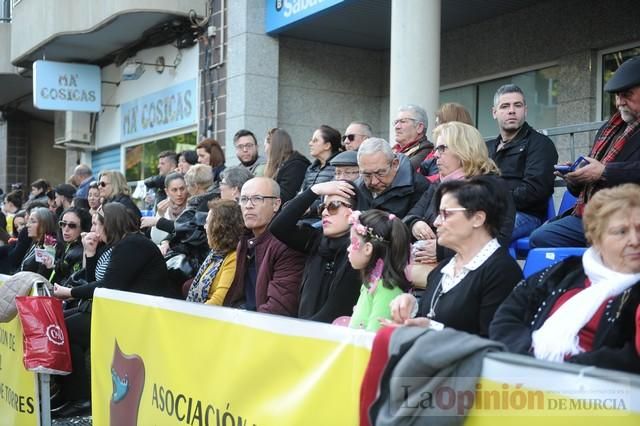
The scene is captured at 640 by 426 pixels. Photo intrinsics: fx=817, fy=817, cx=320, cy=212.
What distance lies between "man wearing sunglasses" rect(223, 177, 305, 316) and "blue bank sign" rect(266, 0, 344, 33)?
5162 millimetres

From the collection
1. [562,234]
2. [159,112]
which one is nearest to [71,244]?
[562,234]

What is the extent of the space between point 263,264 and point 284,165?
1.92 m

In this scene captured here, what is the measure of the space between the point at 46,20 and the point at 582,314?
1416 centimetres

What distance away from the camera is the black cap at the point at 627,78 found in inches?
173

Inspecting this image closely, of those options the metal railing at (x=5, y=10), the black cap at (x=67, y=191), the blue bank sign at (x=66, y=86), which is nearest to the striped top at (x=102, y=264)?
the black cap at (x=67, y=191)

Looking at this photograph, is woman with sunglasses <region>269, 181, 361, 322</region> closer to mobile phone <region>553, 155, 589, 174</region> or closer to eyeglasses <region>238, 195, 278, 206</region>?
eyeglasses <region>238, 195, 278, 206</region>

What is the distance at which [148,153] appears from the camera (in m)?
15.5

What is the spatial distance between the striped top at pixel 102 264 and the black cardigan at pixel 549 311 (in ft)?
14.1

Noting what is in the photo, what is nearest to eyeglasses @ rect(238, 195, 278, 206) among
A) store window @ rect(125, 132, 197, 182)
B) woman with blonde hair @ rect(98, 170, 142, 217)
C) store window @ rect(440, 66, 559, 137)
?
woman with blonde hair @ rect(98, 170, 142, 217)

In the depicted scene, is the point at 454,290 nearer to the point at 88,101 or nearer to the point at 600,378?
the point at 600,378

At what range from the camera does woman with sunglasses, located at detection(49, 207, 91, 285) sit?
26.3 ft

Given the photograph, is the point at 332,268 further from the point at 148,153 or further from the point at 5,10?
the point at 5,10

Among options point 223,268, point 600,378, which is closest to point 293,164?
point 223,268

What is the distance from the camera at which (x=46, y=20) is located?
597 inches
